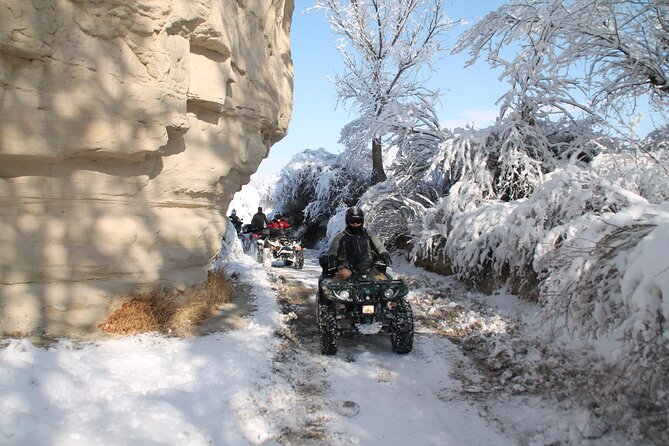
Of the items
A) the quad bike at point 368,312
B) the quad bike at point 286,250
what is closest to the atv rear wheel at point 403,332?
the quad bike at point 368,312

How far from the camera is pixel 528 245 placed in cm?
725

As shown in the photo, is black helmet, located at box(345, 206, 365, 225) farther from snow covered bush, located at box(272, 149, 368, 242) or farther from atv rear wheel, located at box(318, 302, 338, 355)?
snow covered bush, located at box(272, 149, 368, 242)

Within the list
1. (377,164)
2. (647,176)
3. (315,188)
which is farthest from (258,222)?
(647,176)

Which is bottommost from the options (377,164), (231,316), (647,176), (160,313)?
(231,316)

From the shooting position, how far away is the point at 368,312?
18.2 feet

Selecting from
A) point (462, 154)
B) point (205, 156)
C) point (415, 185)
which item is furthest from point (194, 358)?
point (415, 185)

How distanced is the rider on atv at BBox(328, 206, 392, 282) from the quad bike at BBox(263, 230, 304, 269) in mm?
7101

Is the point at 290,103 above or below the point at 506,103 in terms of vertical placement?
below

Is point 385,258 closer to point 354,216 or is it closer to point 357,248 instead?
point 357,248

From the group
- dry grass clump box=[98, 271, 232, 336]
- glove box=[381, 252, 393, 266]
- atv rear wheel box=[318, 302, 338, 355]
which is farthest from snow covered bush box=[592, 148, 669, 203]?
dry grass clump box=[98, 271, 232, 336]

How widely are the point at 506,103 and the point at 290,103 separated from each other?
5.01 metres

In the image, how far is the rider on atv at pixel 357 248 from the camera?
6.48 meters

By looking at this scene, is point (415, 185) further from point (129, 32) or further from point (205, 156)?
point (129, 32)

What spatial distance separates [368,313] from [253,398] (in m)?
1.88
